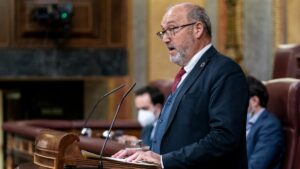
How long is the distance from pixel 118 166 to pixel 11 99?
770 cm

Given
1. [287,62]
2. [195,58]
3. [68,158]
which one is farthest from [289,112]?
[68,158]

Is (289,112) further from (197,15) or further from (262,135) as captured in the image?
(197,15)

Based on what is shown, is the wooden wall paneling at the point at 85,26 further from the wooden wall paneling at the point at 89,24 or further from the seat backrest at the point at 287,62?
the seat backrest at the point at 287,62

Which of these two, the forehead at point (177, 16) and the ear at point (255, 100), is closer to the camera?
the forehead at point (177, 16)

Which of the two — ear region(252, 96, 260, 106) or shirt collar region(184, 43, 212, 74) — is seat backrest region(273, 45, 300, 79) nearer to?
ear region(252, 96, 260, 106)

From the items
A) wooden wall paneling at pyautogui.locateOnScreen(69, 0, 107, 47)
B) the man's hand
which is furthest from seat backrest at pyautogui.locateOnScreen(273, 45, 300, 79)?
wooden wall paneling at pyautogui.locateOnScreen(69, 0, 107, 47)

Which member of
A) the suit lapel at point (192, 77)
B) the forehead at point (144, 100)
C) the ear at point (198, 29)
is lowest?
the forehead at point (144, 100)

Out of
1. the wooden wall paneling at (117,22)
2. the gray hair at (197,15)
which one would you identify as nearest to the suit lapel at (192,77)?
the gray hair at (197,15)

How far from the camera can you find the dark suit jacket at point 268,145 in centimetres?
405

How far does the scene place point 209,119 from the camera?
275 centimetres

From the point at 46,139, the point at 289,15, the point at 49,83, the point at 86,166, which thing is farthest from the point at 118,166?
the point at 49,83

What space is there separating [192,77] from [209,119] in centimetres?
19

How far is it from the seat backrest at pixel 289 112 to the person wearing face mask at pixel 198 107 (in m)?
1.16

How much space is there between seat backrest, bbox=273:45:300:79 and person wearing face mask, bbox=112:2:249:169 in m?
1.96
